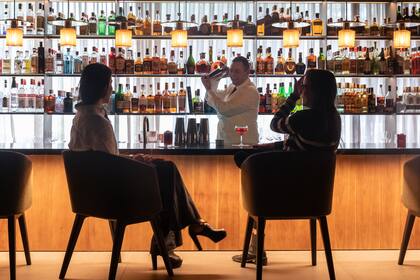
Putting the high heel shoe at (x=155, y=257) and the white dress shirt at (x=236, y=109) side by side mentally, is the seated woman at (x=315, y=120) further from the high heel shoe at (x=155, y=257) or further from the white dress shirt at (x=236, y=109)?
the white dress shirt at (x=236, y=109)

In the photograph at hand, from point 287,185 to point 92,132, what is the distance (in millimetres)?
1129

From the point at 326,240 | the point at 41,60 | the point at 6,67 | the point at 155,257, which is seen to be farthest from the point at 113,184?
the point at 6,67

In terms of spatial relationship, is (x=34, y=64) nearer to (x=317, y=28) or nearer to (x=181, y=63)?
(x=181, y=63)

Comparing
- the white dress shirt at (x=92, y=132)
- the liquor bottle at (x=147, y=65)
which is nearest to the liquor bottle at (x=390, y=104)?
the liquor bottle at (x=147, y=65)

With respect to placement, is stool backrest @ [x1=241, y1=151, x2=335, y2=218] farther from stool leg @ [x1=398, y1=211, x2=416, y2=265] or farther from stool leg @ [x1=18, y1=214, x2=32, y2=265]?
stool leg @ [x1=18, y1=214, x2=32, y2=265]

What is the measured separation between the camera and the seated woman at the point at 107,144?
3.69m

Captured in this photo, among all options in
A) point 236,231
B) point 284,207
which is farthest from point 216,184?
point 284,207

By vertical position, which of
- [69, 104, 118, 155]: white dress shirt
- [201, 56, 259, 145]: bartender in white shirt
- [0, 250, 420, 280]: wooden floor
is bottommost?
[0, 250, 420, 280]: wooden floor

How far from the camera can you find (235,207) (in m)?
4.59

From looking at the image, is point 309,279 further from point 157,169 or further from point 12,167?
point 12,167

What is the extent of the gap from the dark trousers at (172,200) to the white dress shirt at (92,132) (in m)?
0.33

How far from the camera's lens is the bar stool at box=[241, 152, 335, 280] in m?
3.45

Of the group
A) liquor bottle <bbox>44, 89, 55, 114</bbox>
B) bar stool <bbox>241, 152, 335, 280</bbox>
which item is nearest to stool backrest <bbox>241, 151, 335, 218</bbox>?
bar stool <bbox>241, 152, 335, 280</bbox>

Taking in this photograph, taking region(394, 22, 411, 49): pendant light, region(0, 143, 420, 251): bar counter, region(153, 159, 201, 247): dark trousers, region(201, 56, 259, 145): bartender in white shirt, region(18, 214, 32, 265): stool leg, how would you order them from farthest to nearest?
region(394, 22, 411, 49): pendant light, region(201, 56, 259, 145): bartender in white shirt, region(0, 143, 420, 251): bar counter, region(18, 214, 32, 265): stool leg, region(153, 159, 201, 247): dark trousers
